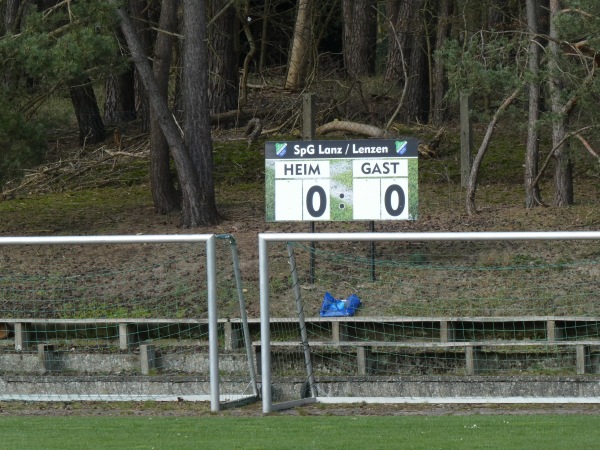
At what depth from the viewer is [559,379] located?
9.95 metres

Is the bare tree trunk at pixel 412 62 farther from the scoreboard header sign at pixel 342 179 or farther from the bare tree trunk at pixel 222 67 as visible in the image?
the scoreboard header sign at pixel 342 179

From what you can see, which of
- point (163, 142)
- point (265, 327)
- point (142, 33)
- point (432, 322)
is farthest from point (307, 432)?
point (142, 33)

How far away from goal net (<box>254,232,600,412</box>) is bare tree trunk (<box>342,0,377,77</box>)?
37.4 ft

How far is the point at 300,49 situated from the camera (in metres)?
26.6

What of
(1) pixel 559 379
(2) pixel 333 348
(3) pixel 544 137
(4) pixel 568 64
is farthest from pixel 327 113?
(1) pixel 559 379

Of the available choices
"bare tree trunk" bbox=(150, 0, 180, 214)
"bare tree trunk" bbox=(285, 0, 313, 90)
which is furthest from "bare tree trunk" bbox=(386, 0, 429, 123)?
"bare tree trunk" bbox=(150, 0, 180, 214)

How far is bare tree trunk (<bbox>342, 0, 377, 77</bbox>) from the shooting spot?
2648cm

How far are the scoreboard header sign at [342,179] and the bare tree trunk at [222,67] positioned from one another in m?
11.8

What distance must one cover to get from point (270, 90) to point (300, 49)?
1.80m

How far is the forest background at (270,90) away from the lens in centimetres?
1590

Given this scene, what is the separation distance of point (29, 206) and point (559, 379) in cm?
1312

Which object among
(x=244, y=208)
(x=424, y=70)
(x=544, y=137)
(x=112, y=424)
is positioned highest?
(x=424, y=70)

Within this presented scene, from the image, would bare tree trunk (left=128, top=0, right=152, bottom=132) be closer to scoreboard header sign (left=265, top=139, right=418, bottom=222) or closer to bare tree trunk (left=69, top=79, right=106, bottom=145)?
bare tree trunk (left=69, top=79, right=106, bottom=145)

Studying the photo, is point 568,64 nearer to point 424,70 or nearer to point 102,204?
point 102,204
